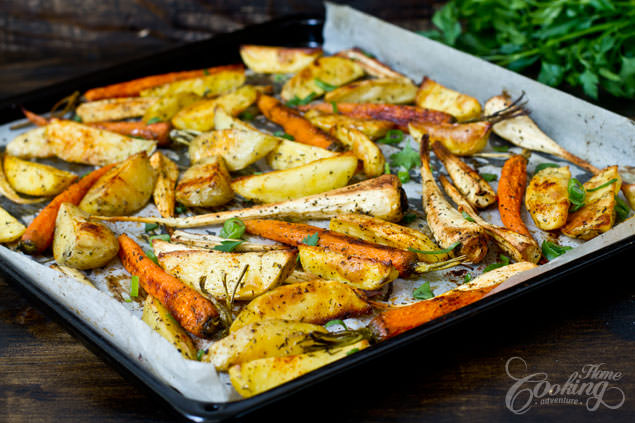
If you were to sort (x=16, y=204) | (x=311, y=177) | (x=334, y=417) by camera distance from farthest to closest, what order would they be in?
(x=16, y=204) < (x=311, y=177) < (x=334, y=417)

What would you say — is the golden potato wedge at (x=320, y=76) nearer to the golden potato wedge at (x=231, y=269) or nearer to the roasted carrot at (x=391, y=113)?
the roasted carrot at (x=391, y=113)

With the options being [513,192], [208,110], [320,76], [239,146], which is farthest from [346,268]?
[320,76]

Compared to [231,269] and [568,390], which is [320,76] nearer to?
[231,269]

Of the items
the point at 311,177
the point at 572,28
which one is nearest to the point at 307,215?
the point at 311,177

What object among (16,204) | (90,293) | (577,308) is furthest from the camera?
(16,204)

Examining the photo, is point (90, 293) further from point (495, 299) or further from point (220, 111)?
point (220, 111)

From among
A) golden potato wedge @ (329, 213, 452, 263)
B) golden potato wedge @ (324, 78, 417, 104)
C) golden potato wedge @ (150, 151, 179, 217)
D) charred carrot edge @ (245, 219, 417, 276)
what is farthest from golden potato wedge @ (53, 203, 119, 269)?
golden potato wedge @ (324, 78, 417, 104)

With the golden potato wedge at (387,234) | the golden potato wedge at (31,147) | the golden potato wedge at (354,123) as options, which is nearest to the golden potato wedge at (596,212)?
the golden potato wedge at (387,234)
